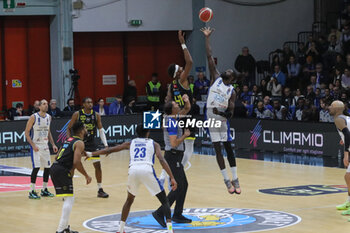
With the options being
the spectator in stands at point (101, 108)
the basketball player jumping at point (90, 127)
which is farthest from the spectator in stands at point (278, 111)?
the basketball player jumping at point (90, 127)

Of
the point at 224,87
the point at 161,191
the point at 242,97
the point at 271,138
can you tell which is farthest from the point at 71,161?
the point at 242,97

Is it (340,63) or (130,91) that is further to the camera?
(130,91)

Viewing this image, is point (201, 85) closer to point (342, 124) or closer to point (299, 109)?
point (299, 109)

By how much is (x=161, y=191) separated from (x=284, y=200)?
16.4 feet

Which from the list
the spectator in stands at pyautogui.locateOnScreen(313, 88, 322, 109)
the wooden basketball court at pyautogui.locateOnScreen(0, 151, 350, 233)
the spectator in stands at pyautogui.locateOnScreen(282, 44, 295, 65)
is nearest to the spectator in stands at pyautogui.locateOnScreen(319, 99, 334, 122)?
the spectator in stands at pyautogui.locateOnScreen(313, 88, 322, 109)

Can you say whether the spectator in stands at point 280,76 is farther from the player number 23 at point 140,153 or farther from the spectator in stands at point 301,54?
the player number 23 at point 140,153

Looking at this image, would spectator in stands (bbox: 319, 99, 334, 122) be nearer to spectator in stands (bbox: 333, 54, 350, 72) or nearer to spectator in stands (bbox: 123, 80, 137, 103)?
spectator in stands (bbox: 333, 54, 350, 72)

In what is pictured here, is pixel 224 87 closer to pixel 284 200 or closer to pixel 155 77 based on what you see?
pixel 284 200

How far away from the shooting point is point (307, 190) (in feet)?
60.6

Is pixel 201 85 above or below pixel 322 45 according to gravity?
below

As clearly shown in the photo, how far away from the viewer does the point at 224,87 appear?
15.5 m

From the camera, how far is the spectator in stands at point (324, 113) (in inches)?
981

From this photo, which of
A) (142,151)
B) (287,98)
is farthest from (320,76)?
(142,151)

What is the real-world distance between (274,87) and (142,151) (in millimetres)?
17585
